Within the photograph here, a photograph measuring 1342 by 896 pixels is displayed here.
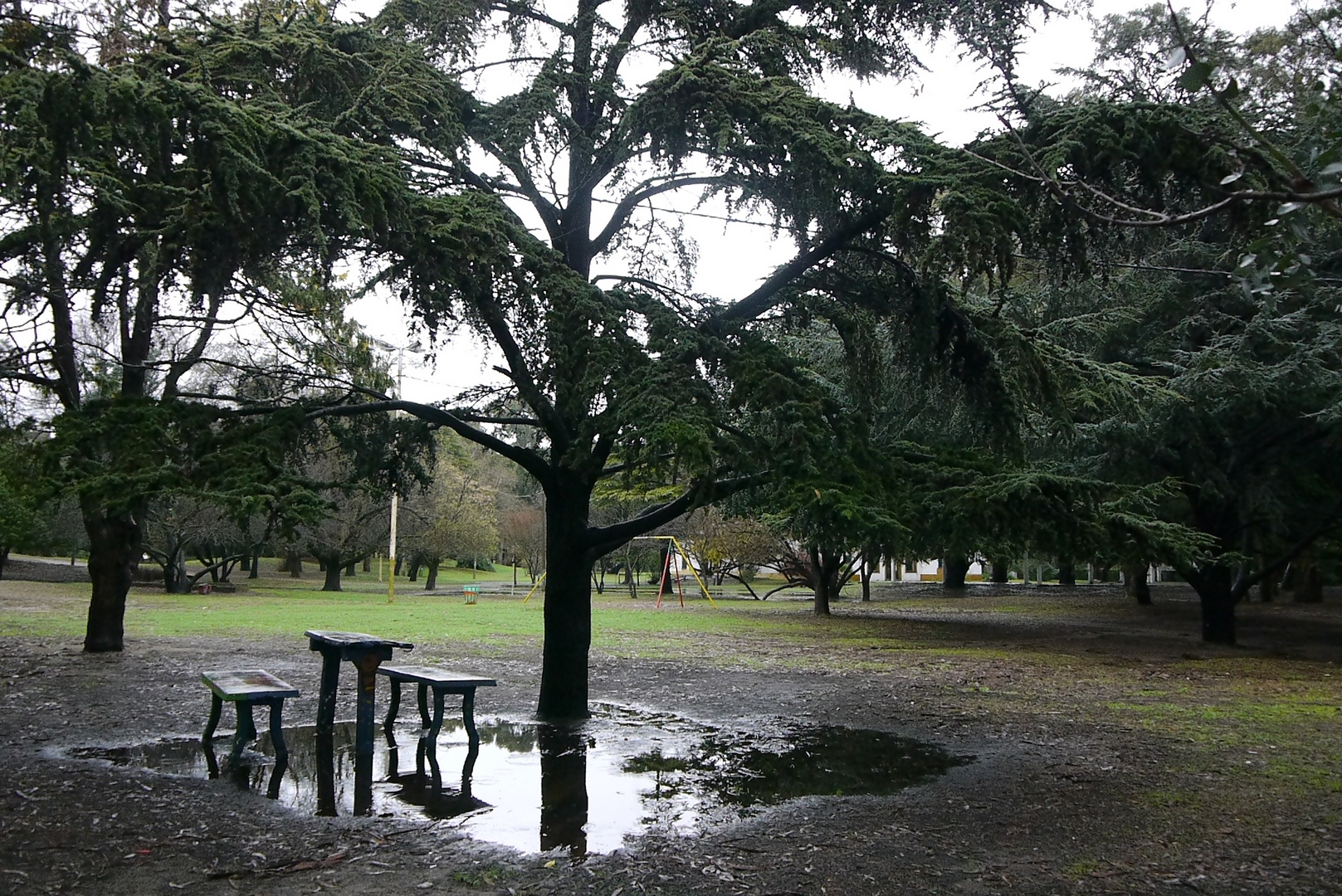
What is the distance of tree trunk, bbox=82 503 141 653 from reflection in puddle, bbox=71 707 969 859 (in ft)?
24.0

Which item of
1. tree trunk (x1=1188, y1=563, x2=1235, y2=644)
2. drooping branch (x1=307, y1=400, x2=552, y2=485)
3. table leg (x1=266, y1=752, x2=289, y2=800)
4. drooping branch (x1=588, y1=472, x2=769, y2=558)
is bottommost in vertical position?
table leg (x1=266, y1=752, x2=289, y2=800)

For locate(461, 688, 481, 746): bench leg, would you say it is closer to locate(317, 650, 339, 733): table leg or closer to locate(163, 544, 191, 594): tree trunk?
locate(317, 650, 339, 733): table leg

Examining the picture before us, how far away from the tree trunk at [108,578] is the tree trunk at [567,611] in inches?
316

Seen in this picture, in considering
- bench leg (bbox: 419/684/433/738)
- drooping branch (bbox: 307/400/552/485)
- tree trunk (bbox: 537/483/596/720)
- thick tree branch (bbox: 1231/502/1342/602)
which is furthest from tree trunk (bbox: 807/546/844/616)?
bench leg (bbox: 419/684/433/738)

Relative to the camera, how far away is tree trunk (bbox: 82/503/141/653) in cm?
A: 1441

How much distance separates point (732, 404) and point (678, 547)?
997 inches

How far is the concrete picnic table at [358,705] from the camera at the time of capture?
22.6ft

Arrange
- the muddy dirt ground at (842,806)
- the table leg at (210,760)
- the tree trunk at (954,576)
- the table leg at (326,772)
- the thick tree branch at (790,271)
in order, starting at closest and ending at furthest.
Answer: the muddy dirt ground at (842,806)
the table leg at (326,772)
the table leg at (210,760)
the thick tree branch at (790,271)
the tree trunk at (954,576)

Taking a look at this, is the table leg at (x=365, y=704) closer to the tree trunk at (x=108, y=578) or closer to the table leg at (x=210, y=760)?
the table leg at (x=210, y=760)

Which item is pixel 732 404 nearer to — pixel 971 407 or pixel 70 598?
pixel 971 407

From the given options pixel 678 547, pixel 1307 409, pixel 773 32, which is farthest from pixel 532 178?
pixel 678 547

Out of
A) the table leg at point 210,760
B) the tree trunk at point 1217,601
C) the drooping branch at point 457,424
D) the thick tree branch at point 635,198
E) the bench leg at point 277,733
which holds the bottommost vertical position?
the table leg at point 210,760

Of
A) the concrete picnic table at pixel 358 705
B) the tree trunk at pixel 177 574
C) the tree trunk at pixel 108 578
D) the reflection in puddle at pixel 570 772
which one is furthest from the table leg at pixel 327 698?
the tree trunk at pixel 177 574

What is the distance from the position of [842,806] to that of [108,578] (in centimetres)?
1243
